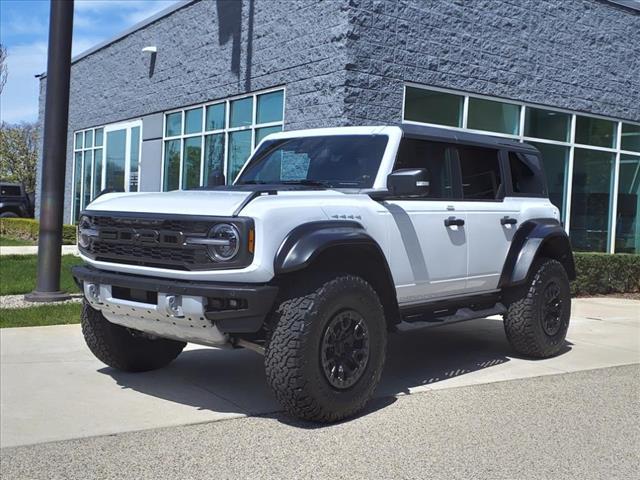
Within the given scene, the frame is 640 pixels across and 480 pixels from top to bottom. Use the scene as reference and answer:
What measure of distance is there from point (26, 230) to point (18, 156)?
1016 inches

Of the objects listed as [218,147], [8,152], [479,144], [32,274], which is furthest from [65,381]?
[8,152]

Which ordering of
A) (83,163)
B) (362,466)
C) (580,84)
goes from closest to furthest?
(362,466) < (580,84) < (83,163)

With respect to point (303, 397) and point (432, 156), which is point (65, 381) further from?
point (432, 156)

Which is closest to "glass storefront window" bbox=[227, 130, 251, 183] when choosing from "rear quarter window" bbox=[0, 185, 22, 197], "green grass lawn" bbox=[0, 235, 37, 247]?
"green grass lawn" bbox=[0, 235, 37, 247]

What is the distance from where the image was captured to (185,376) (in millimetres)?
5918

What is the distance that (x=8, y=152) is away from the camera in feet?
144

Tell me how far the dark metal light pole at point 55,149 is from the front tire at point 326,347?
588 cm

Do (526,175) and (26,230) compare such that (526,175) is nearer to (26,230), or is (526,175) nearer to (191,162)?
(191,162)

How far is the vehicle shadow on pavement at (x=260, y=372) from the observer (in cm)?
526

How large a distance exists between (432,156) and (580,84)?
981 centimetres

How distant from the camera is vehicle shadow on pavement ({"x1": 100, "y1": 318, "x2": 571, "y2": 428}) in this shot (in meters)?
5.26

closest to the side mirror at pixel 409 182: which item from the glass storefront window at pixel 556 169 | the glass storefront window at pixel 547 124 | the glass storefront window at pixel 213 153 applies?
the glass storefront window at pixel 547 124

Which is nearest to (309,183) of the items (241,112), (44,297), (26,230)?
(44,297)

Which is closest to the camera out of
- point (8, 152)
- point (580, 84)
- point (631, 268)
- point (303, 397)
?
point (303, 397)
